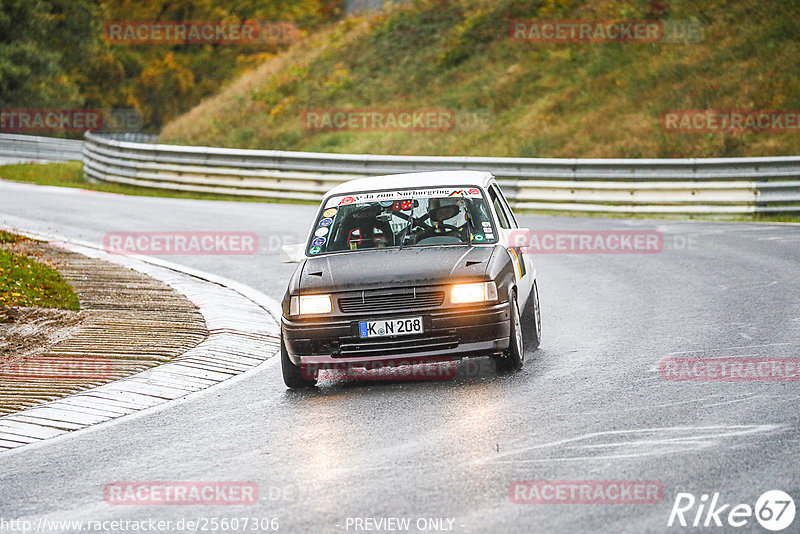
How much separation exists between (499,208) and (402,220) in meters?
1.12

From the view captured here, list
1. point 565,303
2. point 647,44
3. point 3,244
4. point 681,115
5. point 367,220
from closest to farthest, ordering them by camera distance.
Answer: point 367,220
point 565,303
point 3,244
point 681,115
point 647,44

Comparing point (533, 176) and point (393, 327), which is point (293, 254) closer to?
point (393, 327)

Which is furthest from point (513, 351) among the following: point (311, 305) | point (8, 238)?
point (8, 238)

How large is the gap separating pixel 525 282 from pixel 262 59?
60174 mm

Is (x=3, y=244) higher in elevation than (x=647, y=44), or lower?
lower

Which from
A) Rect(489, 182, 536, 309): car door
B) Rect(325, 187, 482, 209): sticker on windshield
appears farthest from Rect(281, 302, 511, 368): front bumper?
Rect(325, 187, 482, 209): sticker on windshield

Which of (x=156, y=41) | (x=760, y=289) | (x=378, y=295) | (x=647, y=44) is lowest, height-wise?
(x=760, y=289)

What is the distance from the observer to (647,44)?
34.3m

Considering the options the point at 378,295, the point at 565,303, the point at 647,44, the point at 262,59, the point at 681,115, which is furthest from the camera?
the point at 262,59

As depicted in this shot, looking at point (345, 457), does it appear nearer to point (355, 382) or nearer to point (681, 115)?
point (355, 382)

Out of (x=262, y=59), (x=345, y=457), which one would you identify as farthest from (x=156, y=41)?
(x=345, y=457)

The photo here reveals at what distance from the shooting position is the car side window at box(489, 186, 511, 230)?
10578mm

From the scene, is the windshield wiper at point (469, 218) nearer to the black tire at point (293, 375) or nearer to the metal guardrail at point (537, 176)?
the black tire at point (293, 375)

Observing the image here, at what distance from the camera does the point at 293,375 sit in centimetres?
923
